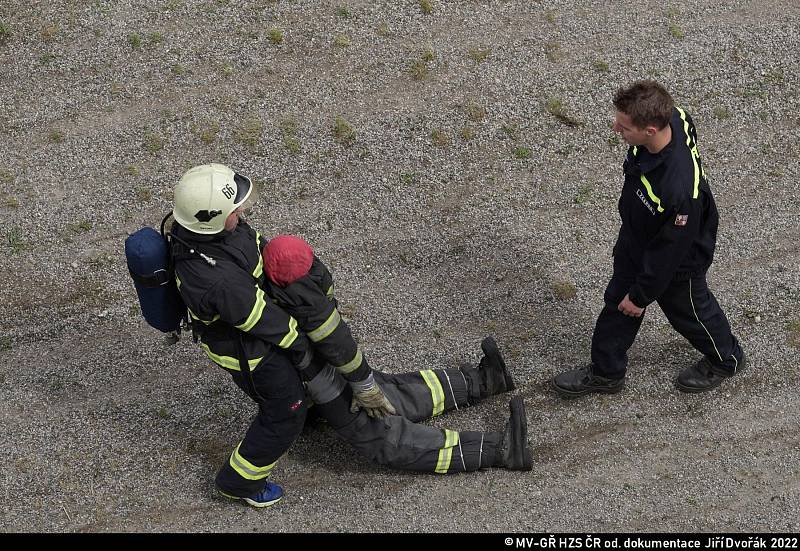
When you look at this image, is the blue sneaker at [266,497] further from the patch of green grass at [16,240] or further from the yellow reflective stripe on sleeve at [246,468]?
the patch of green grass at [16,240]

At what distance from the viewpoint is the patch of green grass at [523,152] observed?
9.50 meters

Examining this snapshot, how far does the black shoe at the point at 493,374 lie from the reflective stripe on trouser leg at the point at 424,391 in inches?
7.0

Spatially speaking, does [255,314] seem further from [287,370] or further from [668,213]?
[668,213]

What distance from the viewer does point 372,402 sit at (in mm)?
6387

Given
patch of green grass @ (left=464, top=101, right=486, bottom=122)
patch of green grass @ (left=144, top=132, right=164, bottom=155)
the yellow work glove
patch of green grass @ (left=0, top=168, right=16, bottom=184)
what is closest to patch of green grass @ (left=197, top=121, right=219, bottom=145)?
patch of green grass @ (left=144, top=132, right=164, bottom=155)

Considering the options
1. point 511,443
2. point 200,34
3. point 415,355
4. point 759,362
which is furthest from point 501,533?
point 200,34

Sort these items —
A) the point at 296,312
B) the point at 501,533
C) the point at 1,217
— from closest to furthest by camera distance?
the point at 296,312 → the point at 501,533 → the point at 1,217

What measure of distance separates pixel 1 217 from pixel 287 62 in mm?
3487

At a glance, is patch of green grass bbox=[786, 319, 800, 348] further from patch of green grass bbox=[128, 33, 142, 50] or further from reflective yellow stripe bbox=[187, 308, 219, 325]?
patch of green grass bbox=[128, 33, 142, 50]

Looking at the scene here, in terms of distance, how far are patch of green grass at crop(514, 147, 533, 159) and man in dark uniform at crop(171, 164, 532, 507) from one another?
9.60 ft

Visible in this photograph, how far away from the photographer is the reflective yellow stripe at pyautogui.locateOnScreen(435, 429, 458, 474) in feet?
22.1

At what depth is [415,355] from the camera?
781 centimetres

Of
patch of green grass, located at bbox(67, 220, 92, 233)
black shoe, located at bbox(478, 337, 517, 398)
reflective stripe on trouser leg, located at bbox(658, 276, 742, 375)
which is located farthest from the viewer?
patch of green grass, located at bbox(67, 220, 92, 233)

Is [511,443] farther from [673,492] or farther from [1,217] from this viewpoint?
[1,217]
